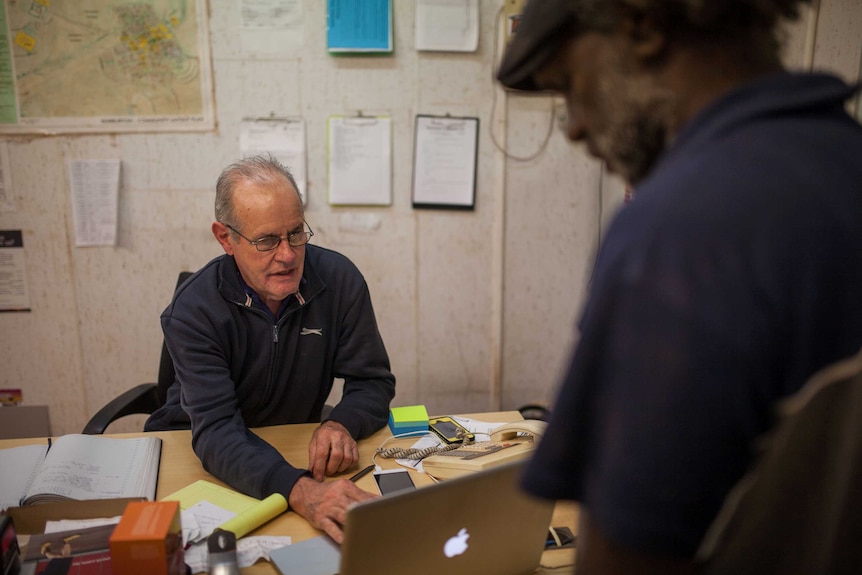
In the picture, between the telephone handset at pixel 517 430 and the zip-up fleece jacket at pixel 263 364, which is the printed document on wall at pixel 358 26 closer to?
the zip-up fleece jacket at pixel 263 364

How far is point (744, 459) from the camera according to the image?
50cm

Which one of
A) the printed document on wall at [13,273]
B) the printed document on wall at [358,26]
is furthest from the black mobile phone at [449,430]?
the printed document on wall at [13,273]

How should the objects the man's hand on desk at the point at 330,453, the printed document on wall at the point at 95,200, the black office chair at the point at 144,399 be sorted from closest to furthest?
the man's hand on desk at the point at 330,453 < the black office chair at the point at 144,399 < the printed document on wall at the point at 95,200

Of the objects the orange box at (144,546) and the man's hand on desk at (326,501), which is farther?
the man's hand on desk at (326,501)

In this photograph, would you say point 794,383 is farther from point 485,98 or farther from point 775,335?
point 485,98

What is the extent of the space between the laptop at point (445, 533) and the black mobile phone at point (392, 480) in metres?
0.24

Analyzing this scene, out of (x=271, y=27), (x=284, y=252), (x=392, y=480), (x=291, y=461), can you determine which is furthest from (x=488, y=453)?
(x=271, y=27)

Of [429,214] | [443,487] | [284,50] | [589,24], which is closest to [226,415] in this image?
[443,487]

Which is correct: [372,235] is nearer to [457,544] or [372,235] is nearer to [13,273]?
[13,273]

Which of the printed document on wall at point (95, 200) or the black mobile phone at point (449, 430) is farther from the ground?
the printed document on wall at point (95, 200)

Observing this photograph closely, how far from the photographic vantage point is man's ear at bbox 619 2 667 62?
0.57 m

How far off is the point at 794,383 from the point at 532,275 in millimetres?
2350

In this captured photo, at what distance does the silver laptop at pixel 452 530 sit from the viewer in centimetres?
88

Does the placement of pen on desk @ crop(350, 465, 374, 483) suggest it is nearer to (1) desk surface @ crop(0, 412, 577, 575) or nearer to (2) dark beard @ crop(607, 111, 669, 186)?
(1) desk surface @ crop(0, 412, 577, 575)
